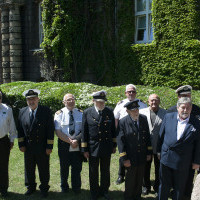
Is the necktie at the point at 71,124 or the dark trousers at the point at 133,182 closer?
the dark trousers at the point at 133,182

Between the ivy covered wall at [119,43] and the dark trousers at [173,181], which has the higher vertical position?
the ivy covered wall at [119,43]

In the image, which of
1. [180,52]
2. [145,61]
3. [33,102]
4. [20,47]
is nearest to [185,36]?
[180,52]

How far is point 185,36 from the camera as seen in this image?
9133 mm

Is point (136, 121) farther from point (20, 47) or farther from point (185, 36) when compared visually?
point (20, 47)

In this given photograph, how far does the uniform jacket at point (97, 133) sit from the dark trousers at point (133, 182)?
50 cm

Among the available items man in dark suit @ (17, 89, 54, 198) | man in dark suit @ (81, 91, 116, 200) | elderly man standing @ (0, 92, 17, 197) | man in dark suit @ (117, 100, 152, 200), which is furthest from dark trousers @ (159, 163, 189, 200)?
elderly man standing @ (0, 92, 17, 197)

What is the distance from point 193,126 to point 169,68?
621 centimetres

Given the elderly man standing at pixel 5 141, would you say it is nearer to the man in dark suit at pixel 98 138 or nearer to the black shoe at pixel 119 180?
the man in dark suit at pixel 98 138

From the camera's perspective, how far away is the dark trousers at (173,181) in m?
3.83

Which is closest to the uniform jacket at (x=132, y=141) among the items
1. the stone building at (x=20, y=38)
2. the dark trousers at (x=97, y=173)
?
the dark trousers at (x=97, y=173)

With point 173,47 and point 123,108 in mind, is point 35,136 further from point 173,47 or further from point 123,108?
point 173,47

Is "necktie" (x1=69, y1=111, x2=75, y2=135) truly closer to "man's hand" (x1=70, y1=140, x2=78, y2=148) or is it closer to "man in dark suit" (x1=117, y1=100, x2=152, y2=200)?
"man's hand" (x1=70, y1=140, x2=78, y2=148)

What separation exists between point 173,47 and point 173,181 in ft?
21.6

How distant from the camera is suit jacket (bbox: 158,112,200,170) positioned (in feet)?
12.4
